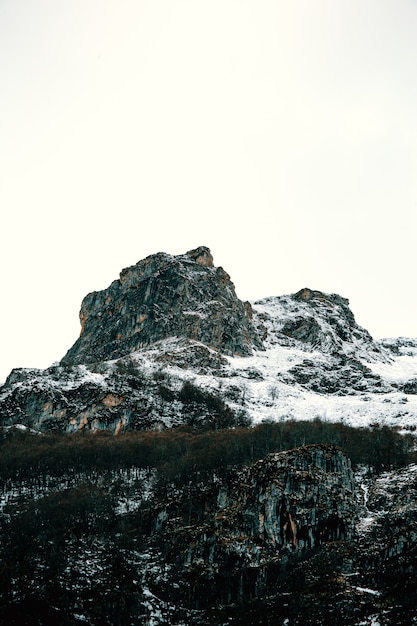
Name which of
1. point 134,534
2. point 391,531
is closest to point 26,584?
point 134,534

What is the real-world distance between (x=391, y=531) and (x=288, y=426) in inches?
2776

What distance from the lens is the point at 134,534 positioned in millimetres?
138125

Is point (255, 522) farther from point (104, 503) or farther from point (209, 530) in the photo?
point (104, 503)

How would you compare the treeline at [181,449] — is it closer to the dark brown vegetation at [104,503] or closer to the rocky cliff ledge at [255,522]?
the dark brown vegetation at [104,503]

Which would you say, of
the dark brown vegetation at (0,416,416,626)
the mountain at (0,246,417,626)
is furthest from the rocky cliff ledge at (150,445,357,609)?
the dark brown vegetation at (0,416,416,626)

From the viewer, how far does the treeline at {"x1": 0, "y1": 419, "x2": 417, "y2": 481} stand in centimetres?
16725

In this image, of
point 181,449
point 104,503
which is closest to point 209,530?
point 104,503

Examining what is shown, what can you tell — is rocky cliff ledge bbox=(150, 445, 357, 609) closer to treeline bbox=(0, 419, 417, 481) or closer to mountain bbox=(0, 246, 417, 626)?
mountain bbox=(0, 246, 417, 626)

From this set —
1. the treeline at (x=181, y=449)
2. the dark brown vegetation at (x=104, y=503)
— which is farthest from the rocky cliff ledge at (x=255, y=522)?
the treeline at (x=181, y=449)

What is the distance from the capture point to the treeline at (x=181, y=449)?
16725cm

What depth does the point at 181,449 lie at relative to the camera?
588 ft

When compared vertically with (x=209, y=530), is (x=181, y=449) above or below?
above

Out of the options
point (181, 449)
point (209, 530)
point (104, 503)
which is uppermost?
point (181, 449)

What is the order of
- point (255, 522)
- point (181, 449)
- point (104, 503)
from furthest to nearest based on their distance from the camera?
point (181, 449)
point (104, 503)
point (255, 522)
